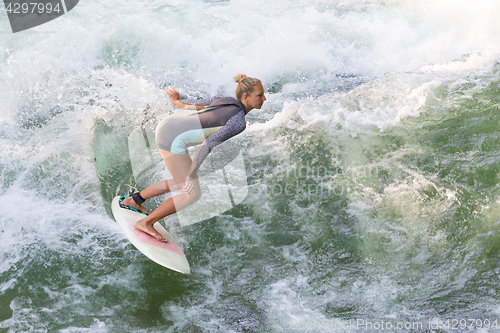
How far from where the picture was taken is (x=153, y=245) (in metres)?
3.11

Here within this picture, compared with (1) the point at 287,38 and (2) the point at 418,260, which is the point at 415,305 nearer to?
(2) the point at 418,260

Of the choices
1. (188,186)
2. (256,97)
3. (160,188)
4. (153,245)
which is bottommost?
(153,245)

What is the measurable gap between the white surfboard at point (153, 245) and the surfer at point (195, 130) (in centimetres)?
6

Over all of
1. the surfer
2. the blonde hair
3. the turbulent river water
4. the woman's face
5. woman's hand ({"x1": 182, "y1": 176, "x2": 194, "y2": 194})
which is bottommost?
the turbulent river water

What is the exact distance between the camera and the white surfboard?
3012 millimetres

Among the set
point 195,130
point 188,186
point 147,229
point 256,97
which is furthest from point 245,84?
point 147,229

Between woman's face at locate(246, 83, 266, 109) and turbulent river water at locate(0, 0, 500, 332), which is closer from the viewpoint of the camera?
woman's face at locate(246, 83, 266, 109)

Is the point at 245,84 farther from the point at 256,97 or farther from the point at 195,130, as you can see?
the point at 195,130

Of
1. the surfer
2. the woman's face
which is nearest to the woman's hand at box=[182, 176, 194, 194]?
the surfer

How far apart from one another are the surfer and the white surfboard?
65mm

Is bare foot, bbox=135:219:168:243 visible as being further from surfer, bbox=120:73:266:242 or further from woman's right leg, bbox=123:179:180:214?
woman's right leg, bbox=123:179:180:214

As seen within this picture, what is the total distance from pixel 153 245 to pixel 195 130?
104cm

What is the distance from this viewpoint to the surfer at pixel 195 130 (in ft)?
8.94

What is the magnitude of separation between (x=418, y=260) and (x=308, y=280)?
3.42 ft
